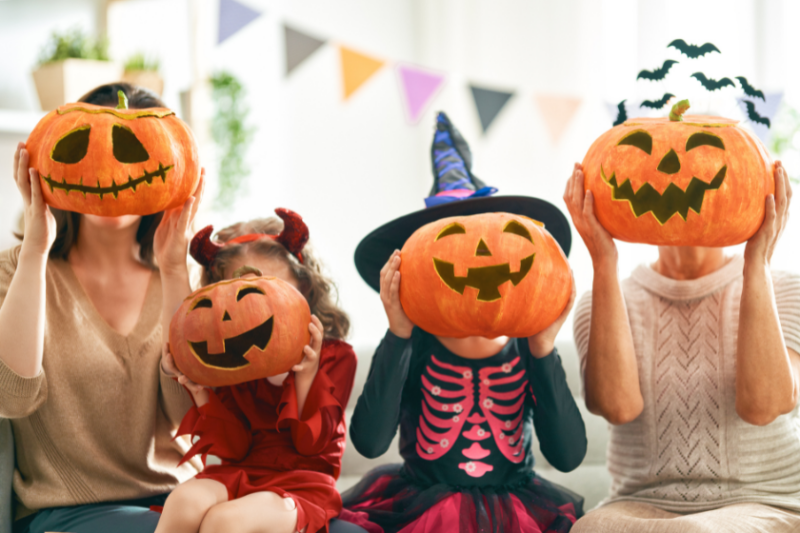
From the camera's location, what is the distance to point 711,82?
166cm

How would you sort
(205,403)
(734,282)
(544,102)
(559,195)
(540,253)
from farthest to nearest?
(559,195) < (544,102) < (734,282) < (205,403) < (540,253)

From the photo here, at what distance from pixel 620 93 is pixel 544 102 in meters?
0.56

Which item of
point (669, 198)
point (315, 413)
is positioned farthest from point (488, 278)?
point (315, 413)

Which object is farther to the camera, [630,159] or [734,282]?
[734,282]

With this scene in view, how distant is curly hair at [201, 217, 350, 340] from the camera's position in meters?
1.83

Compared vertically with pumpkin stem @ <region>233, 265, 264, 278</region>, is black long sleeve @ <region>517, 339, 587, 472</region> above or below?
below

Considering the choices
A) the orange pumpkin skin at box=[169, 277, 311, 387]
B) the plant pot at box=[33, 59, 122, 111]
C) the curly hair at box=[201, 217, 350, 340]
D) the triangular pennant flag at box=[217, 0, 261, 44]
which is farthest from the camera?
the plant pot at box=[33, 59, 122, 111]

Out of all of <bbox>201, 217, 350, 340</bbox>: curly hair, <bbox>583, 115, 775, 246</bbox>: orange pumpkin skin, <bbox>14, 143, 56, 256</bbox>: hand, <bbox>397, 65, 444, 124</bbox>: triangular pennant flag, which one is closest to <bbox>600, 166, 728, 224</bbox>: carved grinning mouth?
<bbox>583, 115, 775, 246</bbox>: orange pumpkin skin

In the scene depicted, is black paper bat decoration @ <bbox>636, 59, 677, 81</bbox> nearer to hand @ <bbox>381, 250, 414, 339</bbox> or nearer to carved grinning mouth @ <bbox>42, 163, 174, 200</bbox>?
hand @ <bbox>381, 250, 414, 339</bbox>

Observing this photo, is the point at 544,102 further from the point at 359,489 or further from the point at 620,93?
the point at 359,489

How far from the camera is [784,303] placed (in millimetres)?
1751

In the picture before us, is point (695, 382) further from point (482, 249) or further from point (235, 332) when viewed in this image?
point (235, 332)

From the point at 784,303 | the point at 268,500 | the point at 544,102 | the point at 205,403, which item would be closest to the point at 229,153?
the point at 544,102

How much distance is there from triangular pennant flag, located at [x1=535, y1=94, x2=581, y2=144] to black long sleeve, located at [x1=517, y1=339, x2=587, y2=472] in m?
1.92
